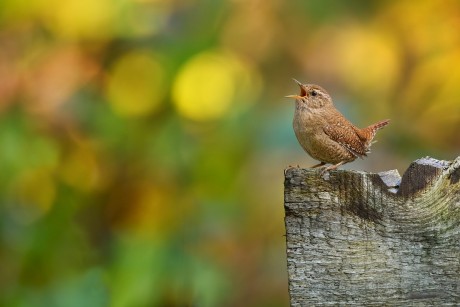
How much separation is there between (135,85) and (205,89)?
0.96ft

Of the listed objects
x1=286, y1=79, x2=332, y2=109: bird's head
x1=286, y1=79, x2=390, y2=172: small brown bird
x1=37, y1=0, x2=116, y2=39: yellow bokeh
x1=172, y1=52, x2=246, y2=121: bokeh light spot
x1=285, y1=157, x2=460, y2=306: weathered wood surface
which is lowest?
x1=285, y1=157, x2=460, y2=306: weathered wood surface

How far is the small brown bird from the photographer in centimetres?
300

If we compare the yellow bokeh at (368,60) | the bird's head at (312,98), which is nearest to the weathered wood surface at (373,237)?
the bird's head at (312,98)

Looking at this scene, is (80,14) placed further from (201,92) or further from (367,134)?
(367,134)

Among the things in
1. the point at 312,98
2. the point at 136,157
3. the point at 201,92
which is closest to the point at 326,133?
the point at 312,98

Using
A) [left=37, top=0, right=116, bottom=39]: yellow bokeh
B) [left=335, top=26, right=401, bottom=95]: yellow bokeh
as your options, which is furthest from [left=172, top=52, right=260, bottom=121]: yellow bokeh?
[left=335, top=26, right=401, bottom=95]: yellow bokeh

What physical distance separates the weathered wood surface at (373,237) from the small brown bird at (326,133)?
111 cm

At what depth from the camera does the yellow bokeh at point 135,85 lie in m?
3.78

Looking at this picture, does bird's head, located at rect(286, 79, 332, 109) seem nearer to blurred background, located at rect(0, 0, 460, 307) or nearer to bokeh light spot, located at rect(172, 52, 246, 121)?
blurred background, located at rect(0, 0, 460, 307)

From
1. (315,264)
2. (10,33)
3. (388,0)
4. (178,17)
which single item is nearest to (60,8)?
(10,33)

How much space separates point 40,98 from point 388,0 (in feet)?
7.08

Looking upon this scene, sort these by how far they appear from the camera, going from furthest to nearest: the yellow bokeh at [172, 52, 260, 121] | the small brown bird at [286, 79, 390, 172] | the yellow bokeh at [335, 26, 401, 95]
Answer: the yellow bokeh at [335, 26, 401, 95], the yellow bokeh at [172, 52, 260, 121], the small brown bird at [286, 79, 390, 172]

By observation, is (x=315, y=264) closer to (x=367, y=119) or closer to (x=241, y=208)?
(x=241, y=208)

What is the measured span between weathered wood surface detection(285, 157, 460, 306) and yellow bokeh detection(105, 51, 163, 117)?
201 centimetres
